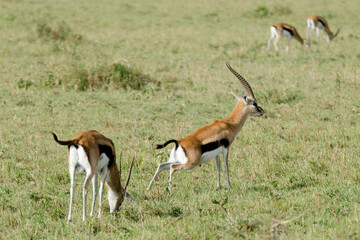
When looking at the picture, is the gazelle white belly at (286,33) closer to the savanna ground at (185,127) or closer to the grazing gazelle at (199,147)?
the savanna ground at (185,127)

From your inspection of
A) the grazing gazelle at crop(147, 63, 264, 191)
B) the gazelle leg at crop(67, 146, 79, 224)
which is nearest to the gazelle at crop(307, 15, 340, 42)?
the grazing gazelle at crop(147, 63, 264, 191)

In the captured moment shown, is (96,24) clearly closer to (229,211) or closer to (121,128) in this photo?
(121,128)

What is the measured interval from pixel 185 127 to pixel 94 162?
3.18 metres

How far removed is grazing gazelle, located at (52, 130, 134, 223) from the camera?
3.86 meters

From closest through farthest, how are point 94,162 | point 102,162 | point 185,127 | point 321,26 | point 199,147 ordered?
1. point 94,162
2. point 102,162
3. point 199,147
4. point 185,127
5. point 321,26

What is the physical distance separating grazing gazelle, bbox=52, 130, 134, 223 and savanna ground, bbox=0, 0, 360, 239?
135 mm

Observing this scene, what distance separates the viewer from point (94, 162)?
3.90m

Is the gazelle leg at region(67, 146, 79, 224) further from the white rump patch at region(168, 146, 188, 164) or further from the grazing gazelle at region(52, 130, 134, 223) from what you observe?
the white rump patch at region(168, 146, 188, 164)

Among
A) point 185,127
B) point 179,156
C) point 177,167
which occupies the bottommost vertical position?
point 185,127

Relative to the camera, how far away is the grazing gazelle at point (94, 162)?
152 inches

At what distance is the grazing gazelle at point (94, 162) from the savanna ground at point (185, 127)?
5.3 inches

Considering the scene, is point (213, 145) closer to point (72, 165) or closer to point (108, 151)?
point (108, 151)

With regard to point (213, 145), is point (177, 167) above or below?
below

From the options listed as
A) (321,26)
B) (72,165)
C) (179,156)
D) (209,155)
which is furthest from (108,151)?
(321,26)
